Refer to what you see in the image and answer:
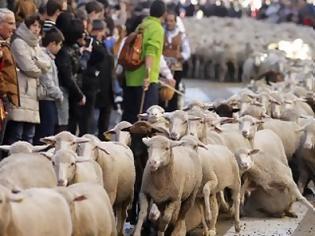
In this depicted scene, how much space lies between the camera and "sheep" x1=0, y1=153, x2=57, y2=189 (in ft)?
28.4

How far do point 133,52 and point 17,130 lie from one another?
331 centimetres

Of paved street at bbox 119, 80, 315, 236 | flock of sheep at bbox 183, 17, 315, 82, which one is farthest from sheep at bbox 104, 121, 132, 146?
flock of sheep at bbox 183, 17, 315, 82

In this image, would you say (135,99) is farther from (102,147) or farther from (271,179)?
(102,147)

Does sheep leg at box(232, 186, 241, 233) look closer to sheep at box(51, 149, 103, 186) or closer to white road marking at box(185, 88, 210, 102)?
sheep at box(51, 149, 103, 186)

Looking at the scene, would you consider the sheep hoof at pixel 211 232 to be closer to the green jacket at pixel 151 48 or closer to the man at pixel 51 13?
the man at pixel 51 13

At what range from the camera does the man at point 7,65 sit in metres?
10.8

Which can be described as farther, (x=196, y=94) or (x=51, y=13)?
(x=196, y=94)

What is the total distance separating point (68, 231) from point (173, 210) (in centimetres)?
256

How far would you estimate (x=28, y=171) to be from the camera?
8844 mm

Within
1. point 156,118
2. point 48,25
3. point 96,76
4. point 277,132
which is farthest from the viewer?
point 96,76

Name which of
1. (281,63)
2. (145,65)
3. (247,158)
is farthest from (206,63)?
(247,158)

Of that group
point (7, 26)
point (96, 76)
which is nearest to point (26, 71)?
point (7, 26)

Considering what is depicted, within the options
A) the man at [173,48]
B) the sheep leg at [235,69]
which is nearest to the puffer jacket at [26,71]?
the man at [173,48]

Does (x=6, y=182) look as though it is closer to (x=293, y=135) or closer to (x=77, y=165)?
(x=77, y=165)
